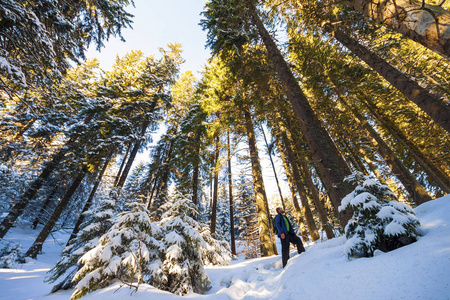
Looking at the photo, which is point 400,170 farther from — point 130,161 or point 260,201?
point 130,161

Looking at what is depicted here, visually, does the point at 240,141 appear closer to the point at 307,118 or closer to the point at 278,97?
the point at 278,97

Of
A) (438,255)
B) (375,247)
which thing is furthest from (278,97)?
(438,255)

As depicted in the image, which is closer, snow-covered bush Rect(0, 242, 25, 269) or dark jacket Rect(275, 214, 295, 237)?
dark jacket Rect(275, 214, 295, 237)

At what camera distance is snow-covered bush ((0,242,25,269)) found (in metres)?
9.95

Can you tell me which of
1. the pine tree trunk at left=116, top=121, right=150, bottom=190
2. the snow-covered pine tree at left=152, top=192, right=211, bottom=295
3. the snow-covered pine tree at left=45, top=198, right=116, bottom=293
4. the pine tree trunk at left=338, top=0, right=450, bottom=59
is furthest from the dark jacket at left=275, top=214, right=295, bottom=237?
the pine tree trunk at left=116, top=121, right=150, bottom=190

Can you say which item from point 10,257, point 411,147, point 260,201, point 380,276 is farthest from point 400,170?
point 10,257

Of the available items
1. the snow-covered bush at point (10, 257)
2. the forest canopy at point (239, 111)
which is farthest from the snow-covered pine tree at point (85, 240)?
the snow-covered bush at point (10, 257)

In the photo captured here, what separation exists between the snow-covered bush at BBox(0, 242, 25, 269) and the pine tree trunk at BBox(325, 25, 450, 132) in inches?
748

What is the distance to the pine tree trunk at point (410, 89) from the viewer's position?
4.14m

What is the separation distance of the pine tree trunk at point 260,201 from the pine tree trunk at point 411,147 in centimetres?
775

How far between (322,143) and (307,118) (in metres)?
0.81

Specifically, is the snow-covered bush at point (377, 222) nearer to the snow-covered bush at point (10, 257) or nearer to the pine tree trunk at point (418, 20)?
the pine tree trunk at point (418, 20)

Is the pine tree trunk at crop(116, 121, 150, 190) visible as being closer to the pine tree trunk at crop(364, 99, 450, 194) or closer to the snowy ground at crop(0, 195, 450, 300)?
the snowy ground at crop(0, 195, 450, 300)

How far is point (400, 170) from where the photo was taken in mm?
8414
